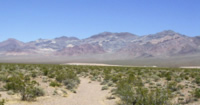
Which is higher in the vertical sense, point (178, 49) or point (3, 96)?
point (178, 49)

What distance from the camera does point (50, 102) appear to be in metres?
13.8

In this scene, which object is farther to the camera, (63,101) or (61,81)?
(61,81)

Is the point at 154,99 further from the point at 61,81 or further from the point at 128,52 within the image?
the point at 128,52

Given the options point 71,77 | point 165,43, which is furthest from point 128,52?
point 71,77

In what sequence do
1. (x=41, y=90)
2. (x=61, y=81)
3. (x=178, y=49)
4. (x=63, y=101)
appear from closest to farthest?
(x=63, y=101) < (x=41, y=90) < (x=61, y=81) < (x=178, y=49)

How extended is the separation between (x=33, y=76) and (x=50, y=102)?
1008cm

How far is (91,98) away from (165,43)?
631 ft

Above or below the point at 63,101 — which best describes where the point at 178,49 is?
above

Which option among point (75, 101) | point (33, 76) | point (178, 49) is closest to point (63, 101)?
point (75, 101)

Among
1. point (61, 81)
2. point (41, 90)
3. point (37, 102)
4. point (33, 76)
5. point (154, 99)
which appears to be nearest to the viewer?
point (154, 99)

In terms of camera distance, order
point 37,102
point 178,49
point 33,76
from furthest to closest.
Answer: point 178,49 → point 33,76 → point 37,102

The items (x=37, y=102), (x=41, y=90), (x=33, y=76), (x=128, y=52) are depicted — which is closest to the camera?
(x=37, y=102)

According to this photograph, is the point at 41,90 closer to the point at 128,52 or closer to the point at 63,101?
the point at 63,101

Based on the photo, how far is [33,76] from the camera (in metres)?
23.2
